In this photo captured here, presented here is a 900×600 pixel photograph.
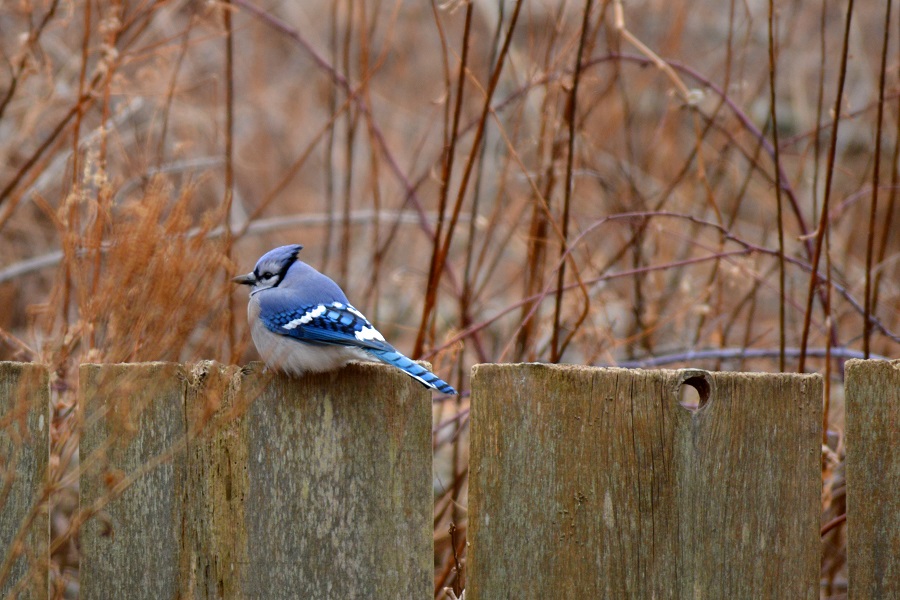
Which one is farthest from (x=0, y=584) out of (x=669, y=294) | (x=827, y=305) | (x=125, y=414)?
(x=669, y=294)

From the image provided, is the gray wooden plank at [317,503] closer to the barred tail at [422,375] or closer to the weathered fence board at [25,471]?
the barred tail at [422,375]

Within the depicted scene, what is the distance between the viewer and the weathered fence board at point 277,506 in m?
1.73

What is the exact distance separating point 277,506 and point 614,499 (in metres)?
0.62

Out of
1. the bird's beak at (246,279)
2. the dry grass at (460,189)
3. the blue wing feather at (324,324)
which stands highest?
the dry grass at (460,189)

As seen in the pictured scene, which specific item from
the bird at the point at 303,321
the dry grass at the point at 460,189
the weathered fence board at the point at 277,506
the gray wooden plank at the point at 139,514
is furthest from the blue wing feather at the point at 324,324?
the gray wooden plank at the point at 139,514

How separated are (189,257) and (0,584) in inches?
30.9

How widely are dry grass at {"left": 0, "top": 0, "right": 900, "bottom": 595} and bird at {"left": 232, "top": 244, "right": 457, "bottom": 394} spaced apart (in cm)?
13

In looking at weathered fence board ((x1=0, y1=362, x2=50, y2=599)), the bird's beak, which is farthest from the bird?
weathered fence board ((x1=0, y1=362, x2=50, y2=599))

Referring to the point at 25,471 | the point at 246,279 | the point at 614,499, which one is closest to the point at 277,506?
the point at 25,471

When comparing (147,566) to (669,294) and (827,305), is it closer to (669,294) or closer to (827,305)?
(827,305)

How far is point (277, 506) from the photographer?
1.74 meters

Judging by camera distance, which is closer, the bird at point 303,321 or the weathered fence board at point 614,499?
the weathered fence board at point 614,499

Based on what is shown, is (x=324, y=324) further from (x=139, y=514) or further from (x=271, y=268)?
(x=139, y=514)

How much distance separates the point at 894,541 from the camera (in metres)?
1.75
